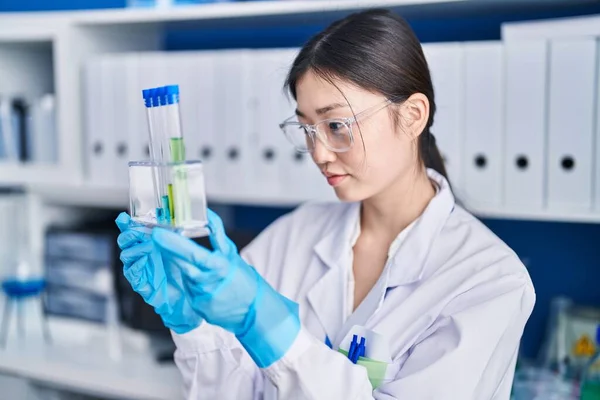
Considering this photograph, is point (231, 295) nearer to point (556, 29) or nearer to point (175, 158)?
point (175, 158)

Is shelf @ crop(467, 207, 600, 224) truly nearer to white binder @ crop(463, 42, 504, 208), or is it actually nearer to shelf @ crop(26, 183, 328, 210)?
white binder @ crop(463, 42, 504, 208)

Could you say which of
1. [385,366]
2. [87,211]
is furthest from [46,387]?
[385,366]

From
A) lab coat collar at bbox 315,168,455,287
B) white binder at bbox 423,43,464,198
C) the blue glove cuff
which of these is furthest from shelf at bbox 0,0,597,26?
the blue glove cuff

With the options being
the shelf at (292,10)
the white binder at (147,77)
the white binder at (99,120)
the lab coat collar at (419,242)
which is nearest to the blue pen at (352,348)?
the lab coat collar at (419,242)

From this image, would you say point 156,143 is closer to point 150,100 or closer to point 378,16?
point 150,100

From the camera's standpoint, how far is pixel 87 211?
2.15m

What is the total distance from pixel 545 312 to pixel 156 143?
114 centimetres

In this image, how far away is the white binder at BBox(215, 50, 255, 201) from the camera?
1.66 meters

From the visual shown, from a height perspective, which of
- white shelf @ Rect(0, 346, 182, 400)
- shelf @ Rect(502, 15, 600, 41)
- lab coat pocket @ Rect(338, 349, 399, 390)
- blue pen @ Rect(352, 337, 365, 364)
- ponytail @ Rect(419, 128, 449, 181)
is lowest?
white shelf @ Rect(0, 346, 182, 400)

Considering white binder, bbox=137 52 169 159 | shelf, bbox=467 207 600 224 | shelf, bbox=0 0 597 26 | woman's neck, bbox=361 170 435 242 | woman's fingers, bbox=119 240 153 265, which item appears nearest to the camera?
woman's fingers, bbox=119 240 153 265

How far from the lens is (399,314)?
1159 mm

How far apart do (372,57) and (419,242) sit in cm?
32

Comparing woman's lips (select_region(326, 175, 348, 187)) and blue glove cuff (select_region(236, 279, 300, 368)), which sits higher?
woman's lips (select_region(326, 175, 348, 187))

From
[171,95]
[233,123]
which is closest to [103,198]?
[233,123]
